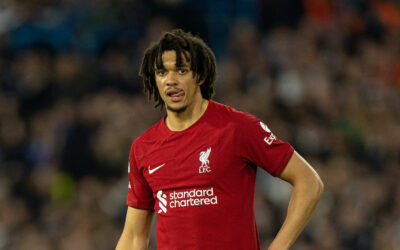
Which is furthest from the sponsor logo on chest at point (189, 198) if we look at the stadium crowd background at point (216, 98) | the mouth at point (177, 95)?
the stadium crowd background at point (216, 98)

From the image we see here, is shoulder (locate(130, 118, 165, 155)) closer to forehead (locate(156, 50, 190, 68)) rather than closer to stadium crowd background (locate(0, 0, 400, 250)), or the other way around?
forehead (locate(156, 50, 190, 68))

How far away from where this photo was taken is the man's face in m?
3.61

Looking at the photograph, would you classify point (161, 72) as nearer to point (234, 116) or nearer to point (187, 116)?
point (187, 116)

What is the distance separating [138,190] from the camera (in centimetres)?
383

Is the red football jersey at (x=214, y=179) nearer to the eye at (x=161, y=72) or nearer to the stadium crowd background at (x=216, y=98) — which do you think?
the eye at (x=161, y=72)

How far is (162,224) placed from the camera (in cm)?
360

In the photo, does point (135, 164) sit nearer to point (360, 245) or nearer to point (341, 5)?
point (360, 245)

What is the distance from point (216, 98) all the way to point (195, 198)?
16.8 feet

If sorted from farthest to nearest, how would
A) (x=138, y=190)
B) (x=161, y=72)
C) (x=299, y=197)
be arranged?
(x=138, y=190) → (x=161, y=72) → (x=299, y=197)

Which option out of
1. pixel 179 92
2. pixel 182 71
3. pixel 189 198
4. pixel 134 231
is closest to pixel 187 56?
pixel 182 71

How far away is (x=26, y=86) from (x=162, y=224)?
5.66m

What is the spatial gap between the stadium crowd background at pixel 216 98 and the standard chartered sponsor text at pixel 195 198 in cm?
379

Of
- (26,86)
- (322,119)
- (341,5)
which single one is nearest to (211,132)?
(322,119)

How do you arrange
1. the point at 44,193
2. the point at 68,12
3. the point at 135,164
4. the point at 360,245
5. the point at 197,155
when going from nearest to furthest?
1. the point at 197,155
2. the point at 135,164
3. the point at 360,245
4. the point at 44,193
5. the point at 68,12
